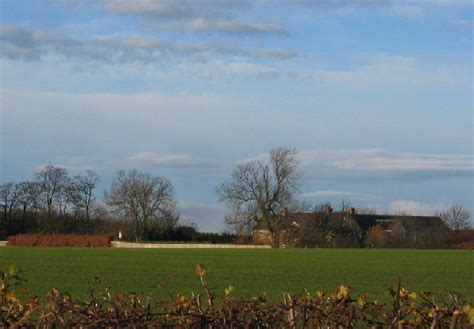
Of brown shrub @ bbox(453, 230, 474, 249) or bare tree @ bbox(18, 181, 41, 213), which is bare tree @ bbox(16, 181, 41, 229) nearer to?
bare tree @ bbox(18, 181, 41, 213)

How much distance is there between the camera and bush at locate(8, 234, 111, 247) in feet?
325

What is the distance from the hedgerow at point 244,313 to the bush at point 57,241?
316ft

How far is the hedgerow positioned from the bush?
96347 mm

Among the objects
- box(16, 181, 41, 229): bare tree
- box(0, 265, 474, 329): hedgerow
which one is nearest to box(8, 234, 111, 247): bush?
box(16, 181, 41, 229): bare tree

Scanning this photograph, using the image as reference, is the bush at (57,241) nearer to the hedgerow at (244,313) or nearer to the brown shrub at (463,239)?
the brown shrub at (463,239)

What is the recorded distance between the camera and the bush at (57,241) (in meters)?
99.1

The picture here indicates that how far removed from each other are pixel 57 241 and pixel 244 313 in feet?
320

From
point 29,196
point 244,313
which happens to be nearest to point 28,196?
point 29,196

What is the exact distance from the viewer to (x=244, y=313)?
354 cm

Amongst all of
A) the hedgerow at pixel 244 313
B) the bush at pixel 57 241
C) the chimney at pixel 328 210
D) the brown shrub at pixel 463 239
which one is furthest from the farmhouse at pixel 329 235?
the hedgerow at pixel 244 313

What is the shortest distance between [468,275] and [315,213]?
63638 mm

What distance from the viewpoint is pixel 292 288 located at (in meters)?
28.5

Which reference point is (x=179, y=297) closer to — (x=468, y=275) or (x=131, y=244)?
(x=468, y=275)

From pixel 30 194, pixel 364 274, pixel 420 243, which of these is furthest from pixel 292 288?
pixel 30 194
